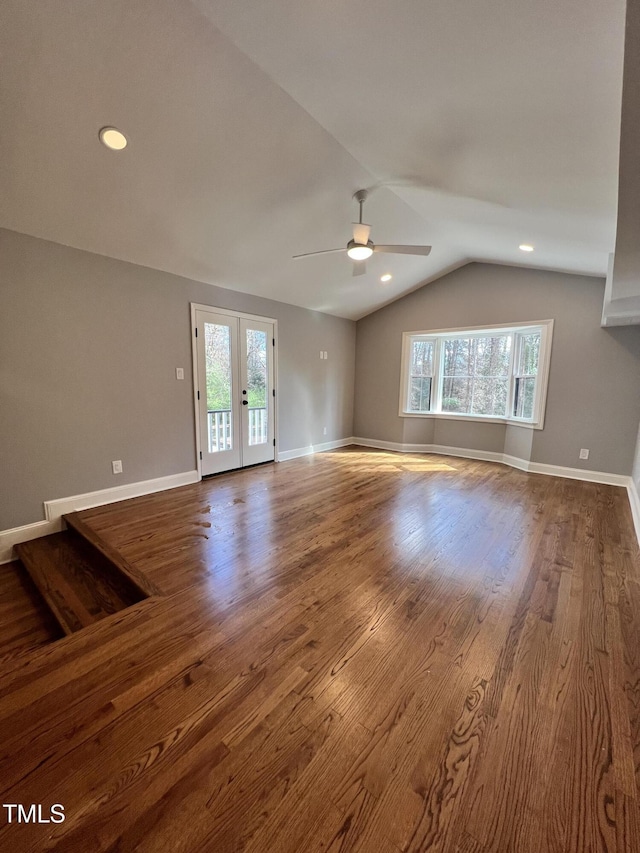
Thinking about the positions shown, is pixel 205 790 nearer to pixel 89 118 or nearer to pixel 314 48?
pixel 314 48

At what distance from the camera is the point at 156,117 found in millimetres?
2141

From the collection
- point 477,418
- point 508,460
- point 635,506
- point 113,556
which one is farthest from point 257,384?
point 635,506

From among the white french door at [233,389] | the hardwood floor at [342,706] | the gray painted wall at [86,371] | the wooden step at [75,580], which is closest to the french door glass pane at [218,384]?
the white french door at [233,389]

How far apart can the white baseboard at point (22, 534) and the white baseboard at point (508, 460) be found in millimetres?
4915

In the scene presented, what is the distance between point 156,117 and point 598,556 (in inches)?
166

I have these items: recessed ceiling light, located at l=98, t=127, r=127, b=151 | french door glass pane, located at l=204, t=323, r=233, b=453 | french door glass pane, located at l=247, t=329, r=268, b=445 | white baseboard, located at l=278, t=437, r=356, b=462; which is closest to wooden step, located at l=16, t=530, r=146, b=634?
french door glass pane, located at l=204, t=323, r=233, b=453

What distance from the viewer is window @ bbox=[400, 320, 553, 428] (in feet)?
16.3

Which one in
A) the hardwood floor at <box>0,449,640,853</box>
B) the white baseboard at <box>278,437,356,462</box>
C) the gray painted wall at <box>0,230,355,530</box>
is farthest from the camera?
the white baseboard at <box>278,437,356,462</box>

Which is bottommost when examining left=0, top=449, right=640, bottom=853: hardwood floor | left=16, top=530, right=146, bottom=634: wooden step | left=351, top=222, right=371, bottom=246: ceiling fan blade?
left=16, top=530, right=146, bottom=634: wooden step

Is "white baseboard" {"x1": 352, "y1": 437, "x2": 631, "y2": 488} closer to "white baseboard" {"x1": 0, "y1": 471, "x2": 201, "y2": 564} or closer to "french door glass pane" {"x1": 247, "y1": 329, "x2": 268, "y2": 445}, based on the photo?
"french door glass pane" {"x1": 247, "y1": 329, "x2": 268, "y2": 445}

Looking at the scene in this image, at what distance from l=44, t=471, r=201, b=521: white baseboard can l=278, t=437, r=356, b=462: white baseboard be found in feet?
Answer: 5.07

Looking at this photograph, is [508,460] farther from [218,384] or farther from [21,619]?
[21,619]

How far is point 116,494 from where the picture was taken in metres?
3.54

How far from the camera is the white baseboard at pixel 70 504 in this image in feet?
9.41
